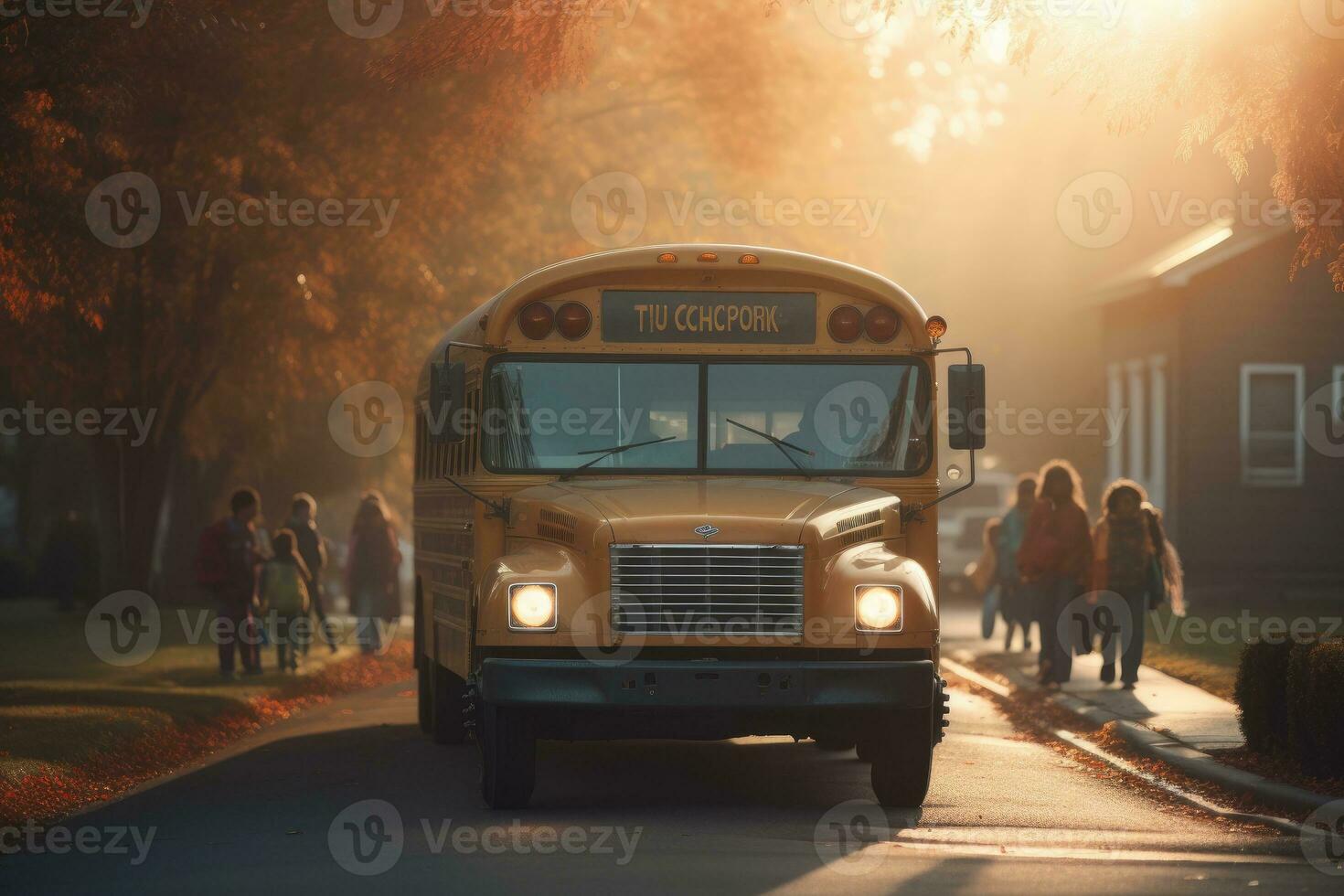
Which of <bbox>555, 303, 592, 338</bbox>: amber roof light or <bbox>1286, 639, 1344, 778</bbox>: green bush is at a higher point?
<bbox>555, 303, 592, 338</bbox>: amber roof light

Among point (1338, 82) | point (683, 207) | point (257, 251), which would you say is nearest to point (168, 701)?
point (257, 251)

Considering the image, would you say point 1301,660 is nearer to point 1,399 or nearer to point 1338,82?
point 1338,82

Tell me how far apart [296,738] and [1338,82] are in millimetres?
8829

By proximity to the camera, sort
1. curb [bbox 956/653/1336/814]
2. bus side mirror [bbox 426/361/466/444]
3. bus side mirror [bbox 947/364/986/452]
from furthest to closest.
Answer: bus side mirror [bbox 947/364/986/452]
curb [bbox 956/653/1336/814]
bus side mirror [bbox 426/361/466/444]

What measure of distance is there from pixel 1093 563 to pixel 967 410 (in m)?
7.90

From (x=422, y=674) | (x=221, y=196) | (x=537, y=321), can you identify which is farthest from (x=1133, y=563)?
(x=221, y=196)

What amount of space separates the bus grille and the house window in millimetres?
24615

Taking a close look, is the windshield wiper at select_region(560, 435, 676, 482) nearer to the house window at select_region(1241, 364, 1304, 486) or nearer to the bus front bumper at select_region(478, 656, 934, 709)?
the bus front bumper at select_region(478, 656, 934, 709)

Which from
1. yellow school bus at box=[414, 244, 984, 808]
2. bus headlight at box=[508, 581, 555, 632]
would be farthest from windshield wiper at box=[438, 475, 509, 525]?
bus headlight at box=[508, 581, 555, 632]

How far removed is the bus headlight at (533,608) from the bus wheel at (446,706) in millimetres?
3721

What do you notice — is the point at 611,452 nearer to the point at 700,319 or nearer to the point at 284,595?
the point at 700,319

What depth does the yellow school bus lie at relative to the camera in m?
10.7

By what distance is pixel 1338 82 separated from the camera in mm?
11883

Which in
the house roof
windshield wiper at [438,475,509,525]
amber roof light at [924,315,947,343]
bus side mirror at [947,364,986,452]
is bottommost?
windshield wiper at [438,475,509,525]
